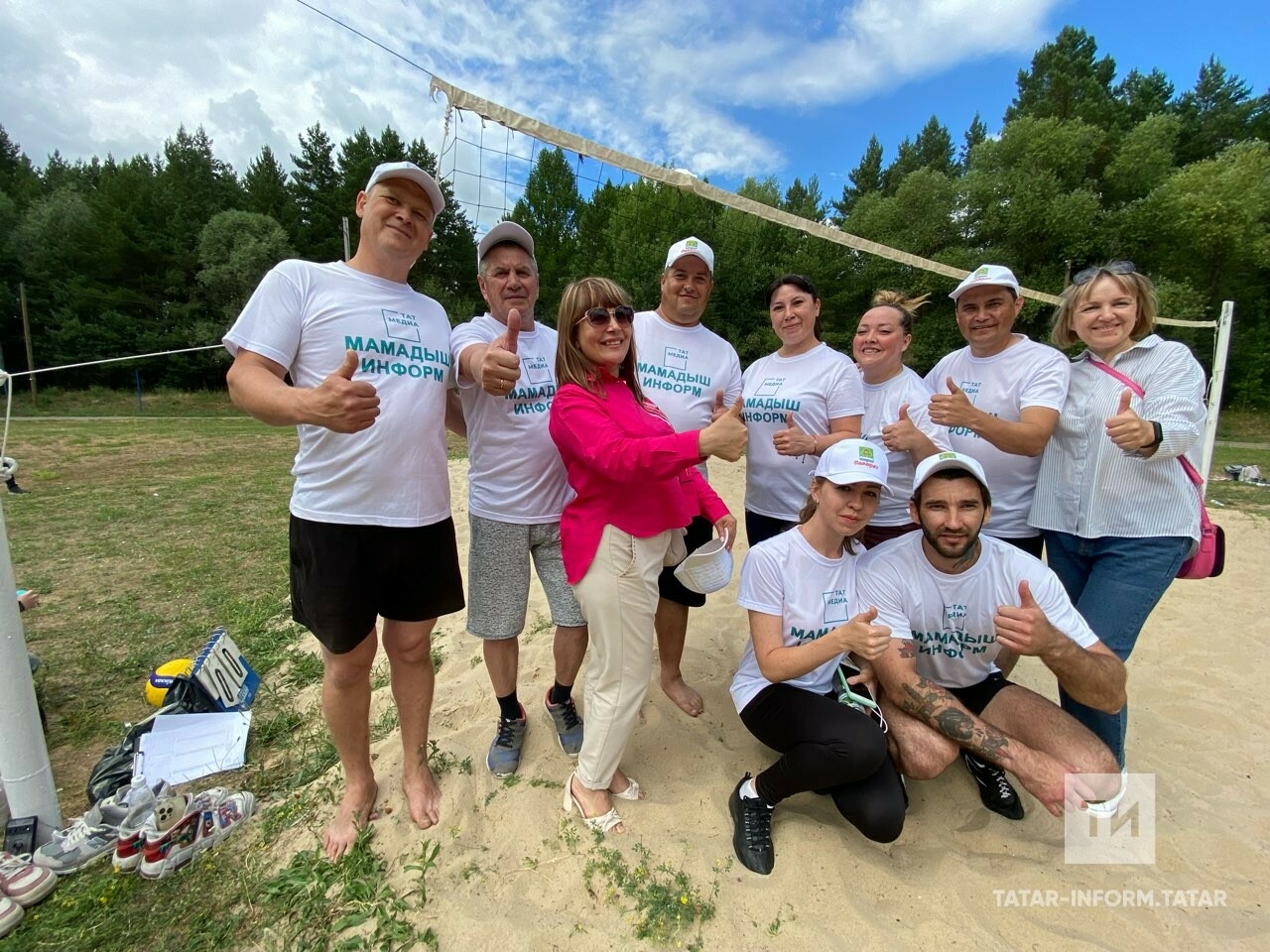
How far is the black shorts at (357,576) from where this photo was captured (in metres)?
1.99

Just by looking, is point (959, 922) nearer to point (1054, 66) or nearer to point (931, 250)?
point (931, 250)

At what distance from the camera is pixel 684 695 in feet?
9.97

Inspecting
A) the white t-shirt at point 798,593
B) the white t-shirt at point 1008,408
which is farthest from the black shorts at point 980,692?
the white t-shirt at point 1008,408

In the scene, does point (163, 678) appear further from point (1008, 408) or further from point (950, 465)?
point (1008, 408)

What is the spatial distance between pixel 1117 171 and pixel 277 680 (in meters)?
28.9

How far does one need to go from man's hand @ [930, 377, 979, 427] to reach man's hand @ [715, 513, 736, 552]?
3.41 ft

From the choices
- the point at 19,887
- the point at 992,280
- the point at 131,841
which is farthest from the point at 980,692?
the point at 19,887

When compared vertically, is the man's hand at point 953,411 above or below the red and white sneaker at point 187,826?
above

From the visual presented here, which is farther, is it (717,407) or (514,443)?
(717,407)

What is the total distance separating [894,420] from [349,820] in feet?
9.89

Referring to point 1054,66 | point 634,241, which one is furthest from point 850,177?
point 634,241

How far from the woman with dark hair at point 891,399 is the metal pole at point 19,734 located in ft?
12.0

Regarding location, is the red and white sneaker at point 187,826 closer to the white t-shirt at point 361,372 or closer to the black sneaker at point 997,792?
the white t-shirt at point 361,372

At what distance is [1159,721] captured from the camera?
3104 mm
